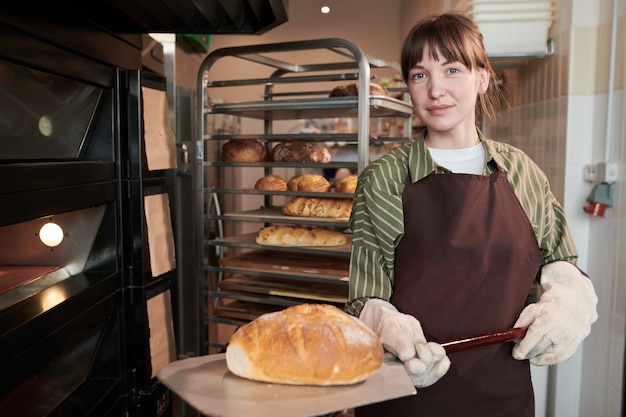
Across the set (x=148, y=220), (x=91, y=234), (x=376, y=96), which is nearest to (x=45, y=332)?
(x=91, y=234)

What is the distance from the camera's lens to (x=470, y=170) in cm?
125

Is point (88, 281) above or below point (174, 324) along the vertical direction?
above

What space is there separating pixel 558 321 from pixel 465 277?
19cm

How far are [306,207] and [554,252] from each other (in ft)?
3.91

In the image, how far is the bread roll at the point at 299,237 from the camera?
2285 mm

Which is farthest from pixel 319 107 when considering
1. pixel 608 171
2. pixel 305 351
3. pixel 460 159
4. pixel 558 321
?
pixel 305 351

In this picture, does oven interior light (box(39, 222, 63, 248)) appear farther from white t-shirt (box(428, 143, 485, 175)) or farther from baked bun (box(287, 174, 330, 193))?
baked bun (box(287, 174, 330, 193))

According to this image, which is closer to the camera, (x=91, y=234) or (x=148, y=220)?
(x=91, y=234)

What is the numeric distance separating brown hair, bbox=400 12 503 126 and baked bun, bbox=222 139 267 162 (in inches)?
53.1

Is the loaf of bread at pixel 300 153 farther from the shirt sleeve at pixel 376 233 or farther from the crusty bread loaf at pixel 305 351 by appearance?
the crusty bread loaf at pixel 305 351

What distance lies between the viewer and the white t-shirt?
1245 millimetres

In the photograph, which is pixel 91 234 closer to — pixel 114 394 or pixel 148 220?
pixel 148 220

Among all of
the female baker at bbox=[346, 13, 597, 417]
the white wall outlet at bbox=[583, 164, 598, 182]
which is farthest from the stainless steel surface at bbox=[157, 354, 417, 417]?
the white wall outlet at bbox=[583, 164, 598, 182]

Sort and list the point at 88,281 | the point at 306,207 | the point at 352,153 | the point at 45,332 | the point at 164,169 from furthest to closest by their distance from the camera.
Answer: the point at 352,153, the point at 306,207, the point at 164,169, the point at 88,281, the point at 45,332
